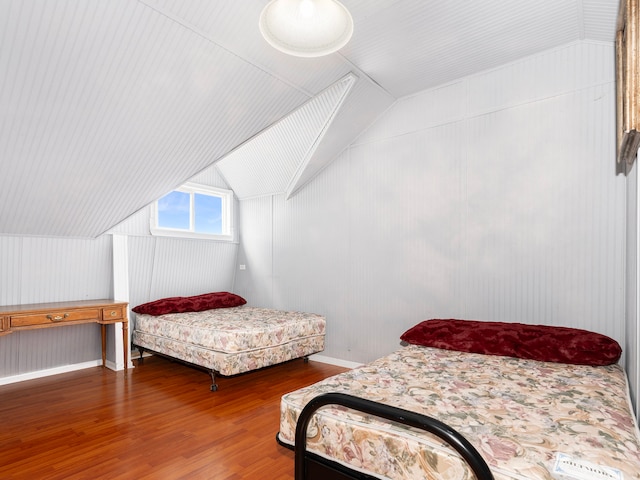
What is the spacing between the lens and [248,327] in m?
3.81

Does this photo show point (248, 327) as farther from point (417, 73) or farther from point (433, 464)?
point (417, 73)

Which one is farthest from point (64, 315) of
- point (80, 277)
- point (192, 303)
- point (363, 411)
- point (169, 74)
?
point (363, 411)

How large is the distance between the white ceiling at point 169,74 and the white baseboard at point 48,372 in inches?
57.8

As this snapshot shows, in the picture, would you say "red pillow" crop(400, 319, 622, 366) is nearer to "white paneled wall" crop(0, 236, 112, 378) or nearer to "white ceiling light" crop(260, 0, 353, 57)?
"white ceiling light" crop(260, 0, 353, 57)

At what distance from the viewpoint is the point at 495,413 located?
1.76 m

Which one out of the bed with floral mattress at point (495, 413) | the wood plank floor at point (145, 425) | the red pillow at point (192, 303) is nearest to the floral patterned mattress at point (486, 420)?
the bed with floral mattress at point (495, 413)

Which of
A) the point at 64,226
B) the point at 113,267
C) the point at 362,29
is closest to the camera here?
the point at 362,29

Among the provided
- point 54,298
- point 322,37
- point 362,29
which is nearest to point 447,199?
point 362,29

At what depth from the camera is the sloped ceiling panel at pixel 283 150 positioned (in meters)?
3.91

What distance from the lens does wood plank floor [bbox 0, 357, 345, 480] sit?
224 centimetres

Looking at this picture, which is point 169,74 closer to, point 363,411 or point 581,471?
point 363,411

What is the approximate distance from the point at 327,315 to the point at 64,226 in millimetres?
2931

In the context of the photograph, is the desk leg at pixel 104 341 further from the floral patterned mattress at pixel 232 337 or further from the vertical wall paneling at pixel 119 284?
the floral patterned mattress at pixel 232 337

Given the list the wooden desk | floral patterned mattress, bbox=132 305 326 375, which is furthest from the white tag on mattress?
the wooden desk
